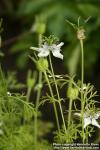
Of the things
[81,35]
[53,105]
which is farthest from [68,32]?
[81,35]

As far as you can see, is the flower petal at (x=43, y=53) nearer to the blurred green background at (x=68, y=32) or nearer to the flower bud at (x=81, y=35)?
the flower bud at (x=81, y=35)

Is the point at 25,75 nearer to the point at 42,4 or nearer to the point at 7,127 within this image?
the point at 42,4

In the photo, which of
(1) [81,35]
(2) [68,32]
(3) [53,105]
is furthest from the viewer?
(2) [68,32]

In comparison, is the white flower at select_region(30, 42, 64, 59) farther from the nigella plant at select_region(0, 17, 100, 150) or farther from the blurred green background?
the blurred green background

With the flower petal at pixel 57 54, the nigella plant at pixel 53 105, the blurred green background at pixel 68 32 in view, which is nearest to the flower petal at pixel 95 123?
the nigella plant at pixel 53 105

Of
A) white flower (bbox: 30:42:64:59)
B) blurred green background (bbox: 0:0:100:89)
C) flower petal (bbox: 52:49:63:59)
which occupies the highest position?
blurred green background (bbox: 0:0:100:89)

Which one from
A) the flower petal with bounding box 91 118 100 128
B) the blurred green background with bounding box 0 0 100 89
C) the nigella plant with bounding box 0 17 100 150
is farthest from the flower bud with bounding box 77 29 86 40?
the blurred green background with bounding box 0 0 100 89

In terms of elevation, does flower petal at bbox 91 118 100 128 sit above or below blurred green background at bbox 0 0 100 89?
below

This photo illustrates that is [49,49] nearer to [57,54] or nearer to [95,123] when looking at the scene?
[57,54]

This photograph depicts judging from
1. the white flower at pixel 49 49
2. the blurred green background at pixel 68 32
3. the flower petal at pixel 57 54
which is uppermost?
the blurred green background at pixel 68 32

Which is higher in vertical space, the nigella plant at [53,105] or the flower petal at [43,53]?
the flower petal at [43,53]

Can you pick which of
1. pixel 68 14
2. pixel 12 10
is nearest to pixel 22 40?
pixel 68 14
